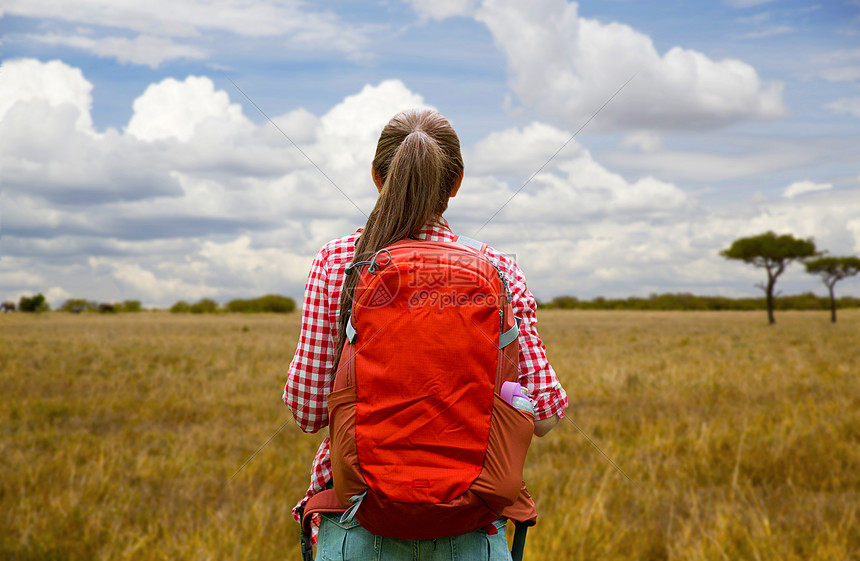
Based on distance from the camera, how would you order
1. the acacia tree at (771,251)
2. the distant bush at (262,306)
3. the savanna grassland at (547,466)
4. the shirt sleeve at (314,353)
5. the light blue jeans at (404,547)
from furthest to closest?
the distant bush at (262,306)
the acacia tree at (771,251)
the savanna grassland at (547,466)
the shirt sleeve at (314,353)
the light blue jeans at (404,547)

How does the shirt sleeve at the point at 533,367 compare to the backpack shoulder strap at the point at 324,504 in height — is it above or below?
above

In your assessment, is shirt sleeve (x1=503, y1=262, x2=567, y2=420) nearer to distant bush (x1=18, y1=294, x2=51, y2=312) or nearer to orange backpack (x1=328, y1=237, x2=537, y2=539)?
orange backpack (x1=328, y1=237, x2=537, y2=539)

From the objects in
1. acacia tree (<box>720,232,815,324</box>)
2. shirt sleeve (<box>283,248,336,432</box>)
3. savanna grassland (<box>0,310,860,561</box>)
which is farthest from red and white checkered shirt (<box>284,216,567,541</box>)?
acacia tree (<box>720,232,815,324</box>)

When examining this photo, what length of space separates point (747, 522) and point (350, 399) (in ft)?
18.2

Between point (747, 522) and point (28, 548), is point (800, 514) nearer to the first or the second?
point (747, 522)

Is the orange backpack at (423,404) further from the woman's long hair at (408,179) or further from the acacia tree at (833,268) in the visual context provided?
the acacia tree at (833,268)

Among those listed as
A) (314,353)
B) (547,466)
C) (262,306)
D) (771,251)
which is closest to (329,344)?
(314,353)

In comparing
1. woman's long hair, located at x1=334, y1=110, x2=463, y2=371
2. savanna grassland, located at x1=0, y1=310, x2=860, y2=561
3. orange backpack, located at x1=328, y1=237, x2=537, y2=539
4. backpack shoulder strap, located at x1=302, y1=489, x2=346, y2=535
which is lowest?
savanna grassland, located at x1=0, y1=310, x2=860, y2=561

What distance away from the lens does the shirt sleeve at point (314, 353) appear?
2.18 meters

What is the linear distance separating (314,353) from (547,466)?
6.12m

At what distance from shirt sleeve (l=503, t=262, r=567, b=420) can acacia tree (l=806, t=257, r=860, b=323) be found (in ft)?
201

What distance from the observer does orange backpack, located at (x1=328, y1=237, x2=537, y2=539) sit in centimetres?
195

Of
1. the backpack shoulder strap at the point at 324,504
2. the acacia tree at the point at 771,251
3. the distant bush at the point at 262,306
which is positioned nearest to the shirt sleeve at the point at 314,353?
the backpack shoulder strap at the point at 324,504

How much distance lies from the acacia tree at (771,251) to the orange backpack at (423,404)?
189ft
